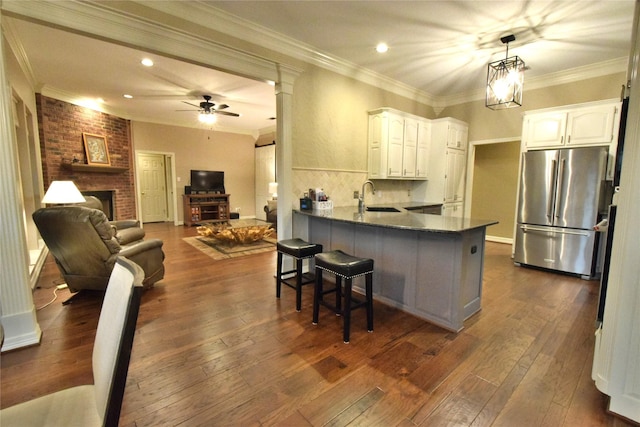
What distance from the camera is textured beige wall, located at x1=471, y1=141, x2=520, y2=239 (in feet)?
18.6

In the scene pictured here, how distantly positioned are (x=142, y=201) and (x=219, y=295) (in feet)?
22.0

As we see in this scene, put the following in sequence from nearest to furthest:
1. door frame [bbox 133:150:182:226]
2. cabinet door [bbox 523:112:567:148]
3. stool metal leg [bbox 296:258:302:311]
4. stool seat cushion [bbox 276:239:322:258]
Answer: stool metal leg [bbox 296:258:302:311] → stool seat cushion [bbox 276:239:322:258] → cabinet door [bbox 523:112:567:148] → door frame [bbox 133:150:182:226]

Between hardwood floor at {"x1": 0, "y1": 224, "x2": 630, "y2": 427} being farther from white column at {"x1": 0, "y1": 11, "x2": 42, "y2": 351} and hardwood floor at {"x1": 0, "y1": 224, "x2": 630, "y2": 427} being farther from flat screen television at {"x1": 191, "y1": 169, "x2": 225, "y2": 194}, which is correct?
flat screen television at {"x1": 191, "y1": 169, "x2": 225, "y2": 194}

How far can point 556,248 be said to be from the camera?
12.9 feet

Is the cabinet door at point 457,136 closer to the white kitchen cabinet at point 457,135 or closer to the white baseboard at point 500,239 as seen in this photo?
the white kitchen cabinet at point 457,135

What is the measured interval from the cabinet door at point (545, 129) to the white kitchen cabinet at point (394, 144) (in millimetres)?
1490

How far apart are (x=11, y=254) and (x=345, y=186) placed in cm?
347

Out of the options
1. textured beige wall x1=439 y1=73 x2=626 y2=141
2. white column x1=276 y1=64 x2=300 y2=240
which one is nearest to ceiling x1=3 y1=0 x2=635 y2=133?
textured beige wall x1=439 y1=73 x2=626 y2=141

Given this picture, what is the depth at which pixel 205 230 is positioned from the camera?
588 cm

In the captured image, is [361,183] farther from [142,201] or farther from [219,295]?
[142,201]

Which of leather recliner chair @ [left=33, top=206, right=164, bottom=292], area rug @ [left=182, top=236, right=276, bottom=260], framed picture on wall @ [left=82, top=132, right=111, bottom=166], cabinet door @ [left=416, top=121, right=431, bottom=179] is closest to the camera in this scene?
leather recliner chair @ [left=33, top=206, right=164, bottom=292]

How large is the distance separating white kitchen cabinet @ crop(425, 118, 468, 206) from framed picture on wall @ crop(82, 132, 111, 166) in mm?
6993

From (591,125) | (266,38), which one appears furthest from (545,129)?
(266,38)

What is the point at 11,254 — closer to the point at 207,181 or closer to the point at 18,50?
the point at 18,50
